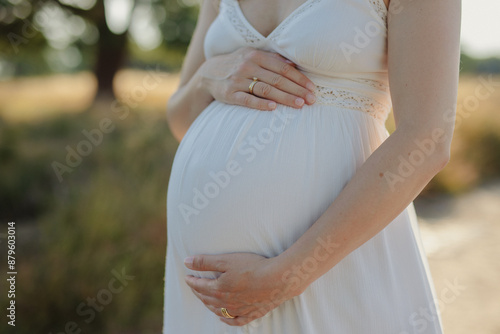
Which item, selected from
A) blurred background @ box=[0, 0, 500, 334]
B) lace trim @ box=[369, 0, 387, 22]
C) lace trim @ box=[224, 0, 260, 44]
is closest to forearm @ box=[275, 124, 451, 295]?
lace trim @ box=[369, 0, 387, 22]

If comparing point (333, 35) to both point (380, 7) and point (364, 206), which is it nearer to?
point (380, 7)

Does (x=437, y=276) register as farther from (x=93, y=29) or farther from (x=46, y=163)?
(x=93, y=29)

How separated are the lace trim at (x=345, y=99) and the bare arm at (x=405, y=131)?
0.14 meters

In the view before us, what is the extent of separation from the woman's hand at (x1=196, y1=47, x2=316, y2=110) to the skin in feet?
0.78

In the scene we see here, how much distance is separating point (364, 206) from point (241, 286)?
0.33 m

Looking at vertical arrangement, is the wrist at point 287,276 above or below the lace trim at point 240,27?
below

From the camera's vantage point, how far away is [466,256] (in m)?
4.91

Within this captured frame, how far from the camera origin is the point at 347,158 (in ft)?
3.86

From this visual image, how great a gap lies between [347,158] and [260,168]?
0.21 metres

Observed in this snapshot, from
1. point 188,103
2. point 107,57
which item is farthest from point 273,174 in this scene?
point 107,57

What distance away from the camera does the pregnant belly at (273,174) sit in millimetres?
1164

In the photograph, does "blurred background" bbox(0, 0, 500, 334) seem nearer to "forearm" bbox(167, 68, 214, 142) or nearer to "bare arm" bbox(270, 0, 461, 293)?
"forearm" bbox(167, 68, 214, 142)

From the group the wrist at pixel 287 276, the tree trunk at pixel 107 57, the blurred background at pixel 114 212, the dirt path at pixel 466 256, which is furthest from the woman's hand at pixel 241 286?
the tree trunk at pixel 107 57

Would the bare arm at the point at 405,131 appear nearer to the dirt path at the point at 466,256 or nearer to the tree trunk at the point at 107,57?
the dirt path at the point at 466,256
